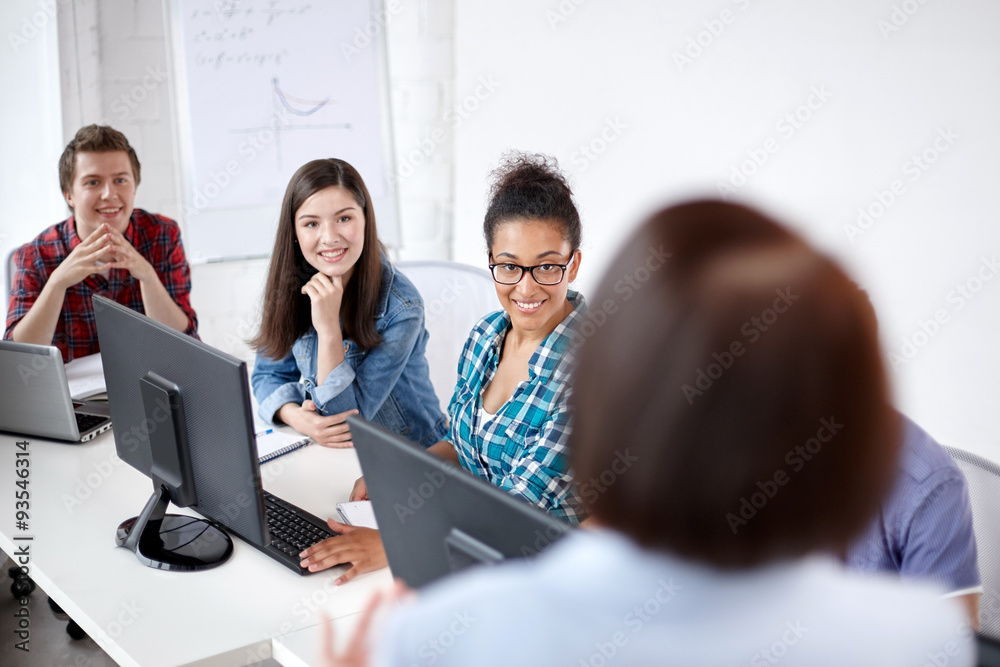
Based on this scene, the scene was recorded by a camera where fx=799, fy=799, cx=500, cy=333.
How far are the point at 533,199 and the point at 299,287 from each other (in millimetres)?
651

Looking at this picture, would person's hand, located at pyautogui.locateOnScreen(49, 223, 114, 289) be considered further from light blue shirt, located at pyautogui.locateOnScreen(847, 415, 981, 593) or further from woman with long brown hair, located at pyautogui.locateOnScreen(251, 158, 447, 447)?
light blue shirt, located at pyautogui.locateOnScreen(847, 415, 981, 593)

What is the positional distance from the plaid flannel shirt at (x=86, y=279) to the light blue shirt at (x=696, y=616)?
1.86 meters

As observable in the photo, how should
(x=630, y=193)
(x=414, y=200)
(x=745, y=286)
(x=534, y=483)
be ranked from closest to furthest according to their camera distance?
1. (x=745, y=286)
2. (x=534, y=483)
3. (x=630, y=193)
4. (x=414, y=200)

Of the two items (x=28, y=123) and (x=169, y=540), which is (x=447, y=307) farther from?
(x=28, y=123)

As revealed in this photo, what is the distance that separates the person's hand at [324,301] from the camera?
5.95 feet

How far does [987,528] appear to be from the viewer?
108cm

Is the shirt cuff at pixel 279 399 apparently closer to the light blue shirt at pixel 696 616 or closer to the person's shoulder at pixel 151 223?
the person's shoulder at pixel 151 223

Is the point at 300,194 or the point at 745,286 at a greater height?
the point at 300,194

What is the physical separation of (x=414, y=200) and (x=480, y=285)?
1.40 meters

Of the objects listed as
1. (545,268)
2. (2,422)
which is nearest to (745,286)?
(545,268)

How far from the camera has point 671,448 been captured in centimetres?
53

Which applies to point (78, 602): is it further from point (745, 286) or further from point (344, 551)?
point (745, 286)

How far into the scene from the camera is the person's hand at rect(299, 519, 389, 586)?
1228 millimetres

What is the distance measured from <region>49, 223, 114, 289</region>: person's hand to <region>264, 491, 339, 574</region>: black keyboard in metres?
1.01
